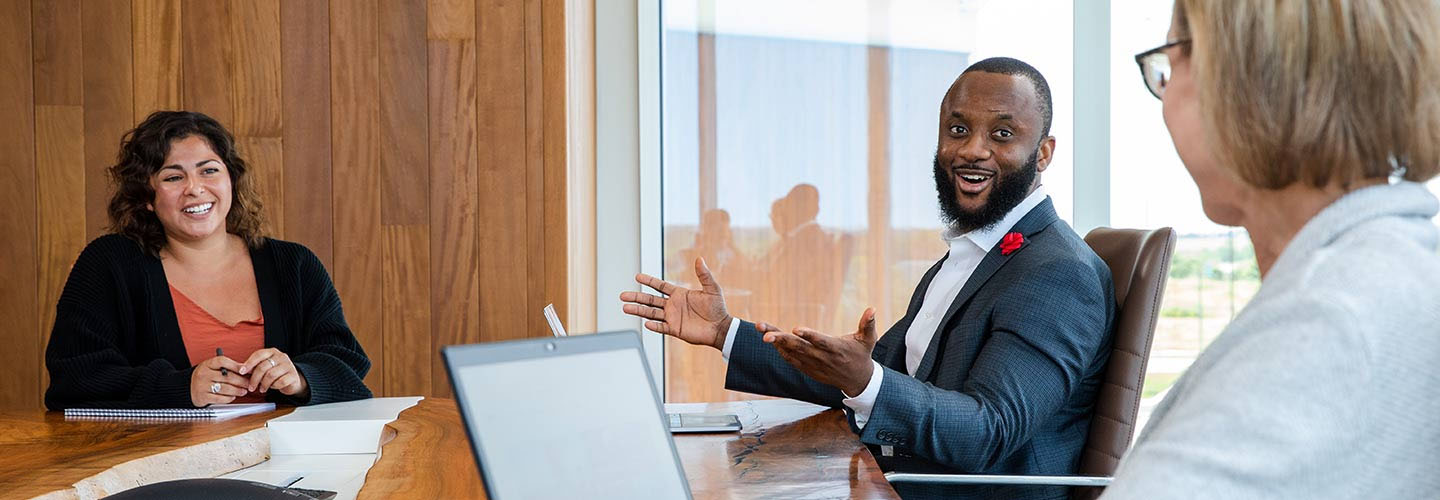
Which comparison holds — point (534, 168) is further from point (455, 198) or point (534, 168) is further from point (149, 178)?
point (149, 178)

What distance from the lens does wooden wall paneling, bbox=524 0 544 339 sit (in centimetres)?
338

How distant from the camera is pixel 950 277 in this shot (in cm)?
222

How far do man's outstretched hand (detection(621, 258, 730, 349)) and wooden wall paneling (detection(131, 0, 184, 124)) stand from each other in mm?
1980

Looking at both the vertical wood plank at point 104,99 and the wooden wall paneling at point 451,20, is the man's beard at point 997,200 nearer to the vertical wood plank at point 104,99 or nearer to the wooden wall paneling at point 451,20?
the wooden wall paneling at point 451,20

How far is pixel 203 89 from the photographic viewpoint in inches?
132

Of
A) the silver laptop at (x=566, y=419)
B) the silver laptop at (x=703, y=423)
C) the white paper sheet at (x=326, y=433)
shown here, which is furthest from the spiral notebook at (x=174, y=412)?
the silver laptop at (x=566, y=419)

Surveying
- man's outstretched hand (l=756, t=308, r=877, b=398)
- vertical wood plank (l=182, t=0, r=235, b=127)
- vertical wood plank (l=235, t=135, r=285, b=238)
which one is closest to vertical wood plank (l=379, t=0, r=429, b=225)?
vertical wood plank (l=235, t=135, r=285, b=238)

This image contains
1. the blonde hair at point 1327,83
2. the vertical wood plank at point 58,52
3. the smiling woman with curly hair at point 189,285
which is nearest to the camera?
the blonde hair at point 1327,83

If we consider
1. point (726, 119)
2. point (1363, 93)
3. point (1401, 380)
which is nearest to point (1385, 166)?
point (1363, 93)

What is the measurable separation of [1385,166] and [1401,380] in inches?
8.1

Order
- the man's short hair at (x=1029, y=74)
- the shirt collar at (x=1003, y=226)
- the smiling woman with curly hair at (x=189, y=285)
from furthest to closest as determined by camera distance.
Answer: the smiling woman with curly hair at (x=189, y=285), the man's short hair at (x=1029, y=74), the shirt collar at (x=1003, y=226)

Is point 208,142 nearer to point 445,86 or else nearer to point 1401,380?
point 445,86

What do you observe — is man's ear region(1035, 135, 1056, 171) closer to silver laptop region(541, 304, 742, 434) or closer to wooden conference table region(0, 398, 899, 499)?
wooden conference table region(0, 398, 899, 499)

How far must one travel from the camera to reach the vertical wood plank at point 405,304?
11.2 ft
